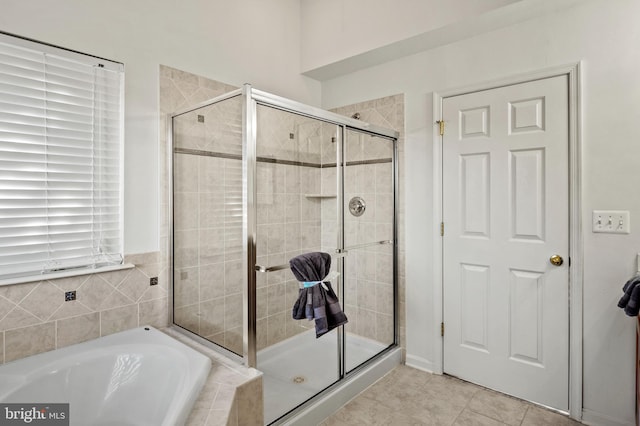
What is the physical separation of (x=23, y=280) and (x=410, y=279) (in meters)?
2.30

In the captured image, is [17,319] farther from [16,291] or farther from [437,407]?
[437,407]

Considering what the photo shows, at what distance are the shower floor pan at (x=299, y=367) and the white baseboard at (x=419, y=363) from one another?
453mm

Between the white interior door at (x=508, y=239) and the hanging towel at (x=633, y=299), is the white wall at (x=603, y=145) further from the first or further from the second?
the hanging towel at (x=633, y=299)

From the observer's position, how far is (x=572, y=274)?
1.95 metres

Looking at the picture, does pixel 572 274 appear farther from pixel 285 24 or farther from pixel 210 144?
pixel 285 24

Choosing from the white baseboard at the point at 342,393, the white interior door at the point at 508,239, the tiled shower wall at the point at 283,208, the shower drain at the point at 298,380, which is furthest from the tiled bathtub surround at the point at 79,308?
the white interior door at the point at 508,239

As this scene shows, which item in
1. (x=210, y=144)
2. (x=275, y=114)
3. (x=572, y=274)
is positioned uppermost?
(x=275, y=114)

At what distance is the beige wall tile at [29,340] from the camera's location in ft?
5.05

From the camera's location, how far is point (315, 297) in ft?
5.90

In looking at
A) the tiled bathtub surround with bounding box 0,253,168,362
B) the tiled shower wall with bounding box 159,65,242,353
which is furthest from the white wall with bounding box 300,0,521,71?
the tiled bathtub surround with bounding box 0,253,168,362

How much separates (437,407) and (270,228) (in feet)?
4.92

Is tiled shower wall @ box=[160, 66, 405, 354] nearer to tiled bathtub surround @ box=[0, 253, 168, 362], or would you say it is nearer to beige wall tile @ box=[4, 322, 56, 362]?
tiled bathtub surround @ box=[0, 253, 168, 362]

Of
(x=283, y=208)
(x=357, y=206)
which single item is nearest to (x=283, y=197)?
(x=283, y=208)

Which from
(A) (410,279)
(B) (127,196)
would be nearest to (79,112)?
(B) (127,196)
